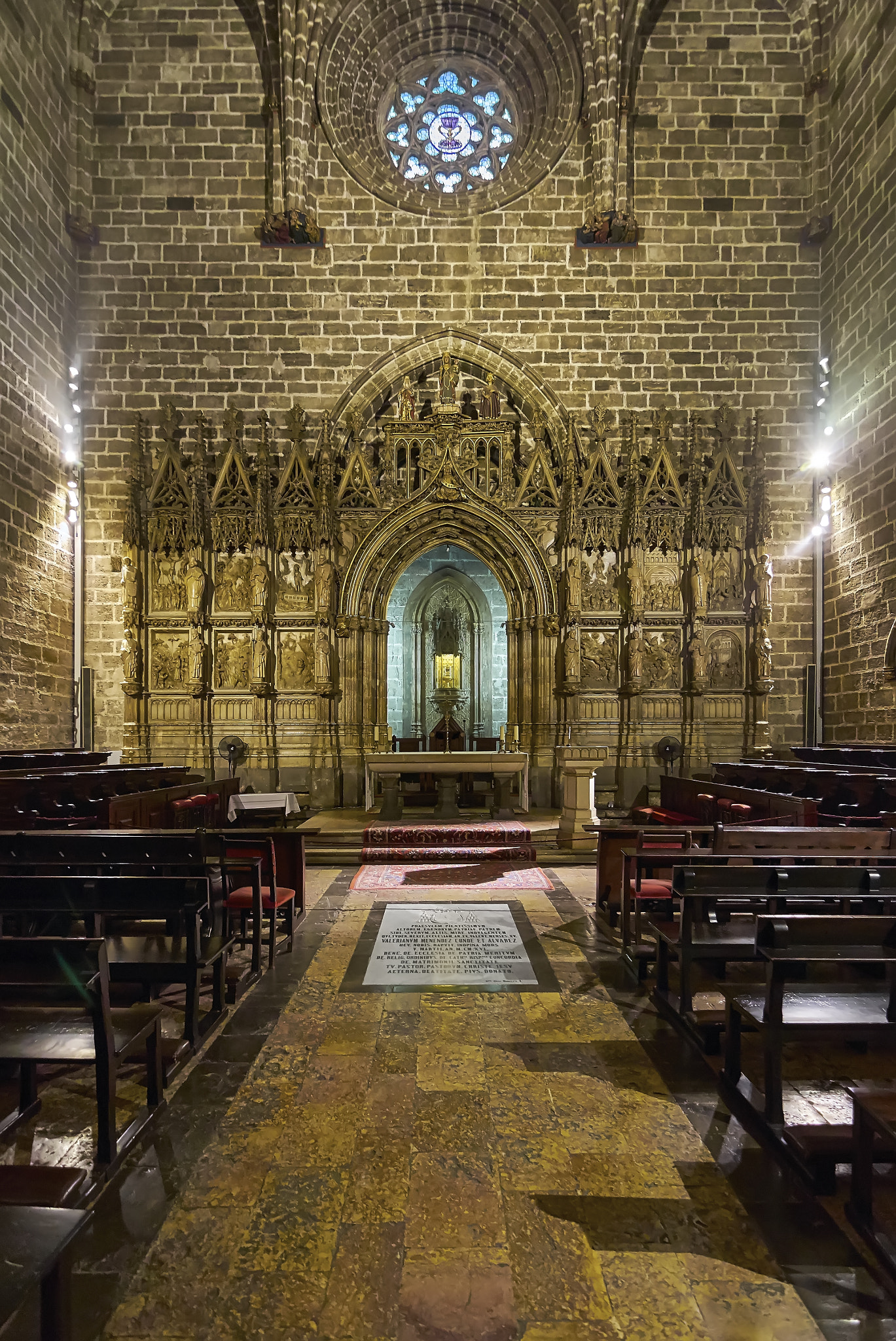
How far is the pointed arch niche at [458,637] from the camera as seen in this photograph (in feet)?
56.9

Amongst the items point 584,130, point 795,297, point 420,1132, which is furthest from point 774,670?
point 420,1132

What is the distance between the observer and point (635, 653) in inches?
504

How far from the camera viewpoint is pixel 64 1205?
2.46 m

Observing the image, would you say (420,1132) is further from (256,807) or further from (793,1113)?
(256,807)

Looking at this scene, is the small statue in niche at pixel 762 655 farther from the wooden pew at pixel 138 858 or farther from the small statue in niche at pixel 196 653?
the wooden pew at pixel 138 858

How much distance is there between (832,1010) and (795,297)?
1385cm

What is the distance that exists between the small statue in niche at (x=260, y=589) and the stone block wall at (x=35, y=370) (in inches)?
125

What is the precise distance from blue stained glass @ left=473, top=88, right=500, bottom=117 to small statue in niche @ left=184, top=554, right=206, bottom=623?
10.1 metres

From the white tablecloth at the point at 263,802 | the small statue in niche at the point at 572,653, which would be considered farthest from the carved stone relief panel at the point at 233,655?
the small statue in niche at the point at 572,653

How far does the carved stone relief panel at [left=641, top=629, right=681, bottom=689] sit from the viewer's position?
Result: 13.0 metres

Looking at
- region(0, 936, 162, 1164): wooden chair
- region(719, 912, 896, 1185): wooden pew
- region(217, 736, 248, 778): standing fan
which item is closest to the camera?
region(0, 936, 162, 1164): wooden chair

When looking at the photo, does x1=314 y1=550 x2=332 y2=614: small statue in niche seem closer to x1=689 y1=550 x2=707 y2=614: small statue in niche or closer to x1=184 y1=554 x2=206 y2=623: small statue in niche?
x1=184 y1=554 x2=206 y2=623: small statue in niche

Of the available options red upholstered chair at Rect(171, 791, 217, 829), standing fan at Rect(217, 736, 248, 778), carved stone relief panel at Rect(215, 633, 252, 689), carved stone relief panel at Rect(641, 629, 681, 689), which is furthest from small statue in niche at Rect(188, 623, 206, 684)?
carved stone relief panel at Rect(641, 629, 681, 689)

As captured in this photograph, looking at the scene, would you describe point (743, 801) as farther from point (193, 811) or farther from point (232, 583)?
point (232, 583)
